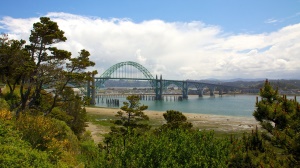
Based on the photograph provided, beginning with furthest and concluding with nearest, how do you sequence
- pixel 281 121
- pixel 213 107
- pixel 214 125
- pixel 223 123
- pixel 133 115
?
1. pixel 213 107
2. pixel 223 123
3. pixel 214 125
4. pixel 133 115
5. pixel 281 121

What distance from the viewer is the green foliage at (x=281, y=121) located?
911 cm

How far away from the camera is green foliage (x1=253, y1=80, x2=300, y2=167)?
9112 mm

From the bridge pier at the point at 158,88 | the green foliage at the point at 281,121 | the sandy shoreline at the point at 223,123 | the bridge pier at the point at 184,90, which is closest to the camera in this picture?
the green foliage at the point at 281,121

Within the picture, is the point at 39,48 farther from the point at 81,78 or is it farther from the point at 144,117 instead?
the point at 144,117

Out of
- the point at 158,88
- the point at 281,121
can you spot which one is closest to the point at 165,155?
the point at 281,121

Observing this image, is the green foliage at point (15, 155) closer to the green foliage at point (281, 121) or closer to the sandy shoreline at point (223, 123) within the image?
the green foliage at point (281, 121)

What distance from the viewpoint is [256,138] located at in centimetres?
1072

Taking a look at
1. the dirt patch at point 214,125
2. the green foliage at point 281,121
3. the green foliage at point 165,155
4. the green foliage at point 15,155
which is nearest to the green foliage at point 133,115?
the dirt patch at point 214,125

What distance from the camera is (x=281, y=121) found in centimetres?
1227

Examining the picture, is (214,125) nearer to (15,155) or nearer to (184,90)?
(15,155)

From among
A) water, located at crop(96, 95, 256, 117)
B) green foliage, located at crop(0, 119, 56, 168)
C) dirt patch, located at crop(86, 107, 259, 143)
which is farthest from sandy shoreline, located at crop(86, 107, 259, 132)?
green foliage, located at crop(0, 119, 56, 168)

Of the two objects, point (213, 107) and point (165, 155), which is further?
point (213, 107)

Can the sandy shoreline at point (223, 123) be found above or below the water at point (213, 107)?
above

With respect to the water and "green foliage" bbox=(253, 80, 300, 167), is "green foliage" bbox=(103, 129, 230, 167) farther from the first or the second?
the water
